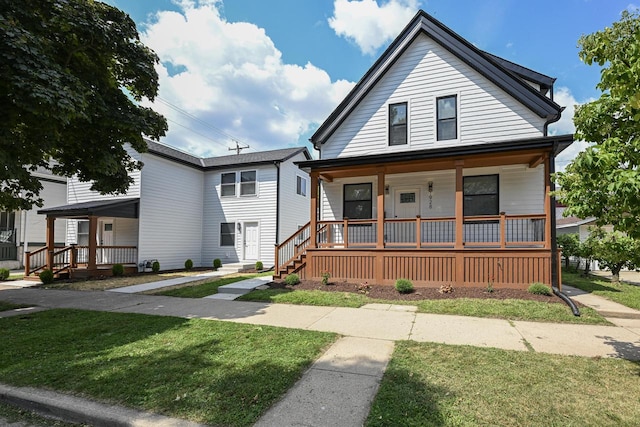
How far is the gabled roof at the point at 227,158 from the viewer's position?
16.6m

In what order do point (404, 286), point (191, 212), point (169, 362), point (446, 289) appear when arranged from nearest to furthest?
1. point (169, 362)
2. point (446, 289)
3. point (404, 286)
4. point (191, 212)

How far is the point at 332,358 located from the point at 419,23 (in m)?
11.4

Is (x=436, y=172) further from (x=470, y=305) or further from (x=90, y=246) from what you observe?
(x=90, y=246)

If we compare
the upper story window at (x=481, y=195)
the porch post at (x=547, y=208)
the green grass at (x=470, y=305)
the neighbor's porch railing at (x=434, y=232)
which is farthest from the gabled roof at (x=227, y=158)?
the porch post at (x=547, y=208)

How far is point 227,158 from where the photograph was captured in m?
19.9

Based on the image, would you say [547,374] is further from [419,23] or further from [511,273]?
[419,23]

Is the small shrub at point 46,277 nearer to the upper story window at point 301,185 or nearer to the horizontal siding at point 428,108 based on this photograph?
the horizontal siding at point 428,108

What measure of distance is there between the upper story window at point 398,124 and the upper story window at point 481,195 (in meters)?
2.60

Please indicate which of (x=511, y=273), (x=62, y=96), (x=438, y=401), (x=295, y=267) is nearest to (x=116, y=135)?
(x=62, y=96)

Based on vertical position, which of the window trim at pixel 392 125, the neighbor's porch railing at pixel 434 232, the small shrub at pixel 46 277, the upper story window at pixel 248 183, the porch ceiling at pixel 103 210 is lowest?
the small shrub at pixel 46 277

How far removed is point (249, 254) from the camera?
17.3 metres

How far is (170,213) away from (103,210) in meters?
3.31

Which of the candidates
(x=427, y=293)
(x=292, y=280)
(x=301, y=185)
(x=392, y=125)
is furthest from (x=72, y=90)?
(x=301, y=185)

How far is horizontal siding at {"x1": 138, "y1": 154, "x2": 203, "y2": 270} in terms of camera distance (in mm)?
15375
